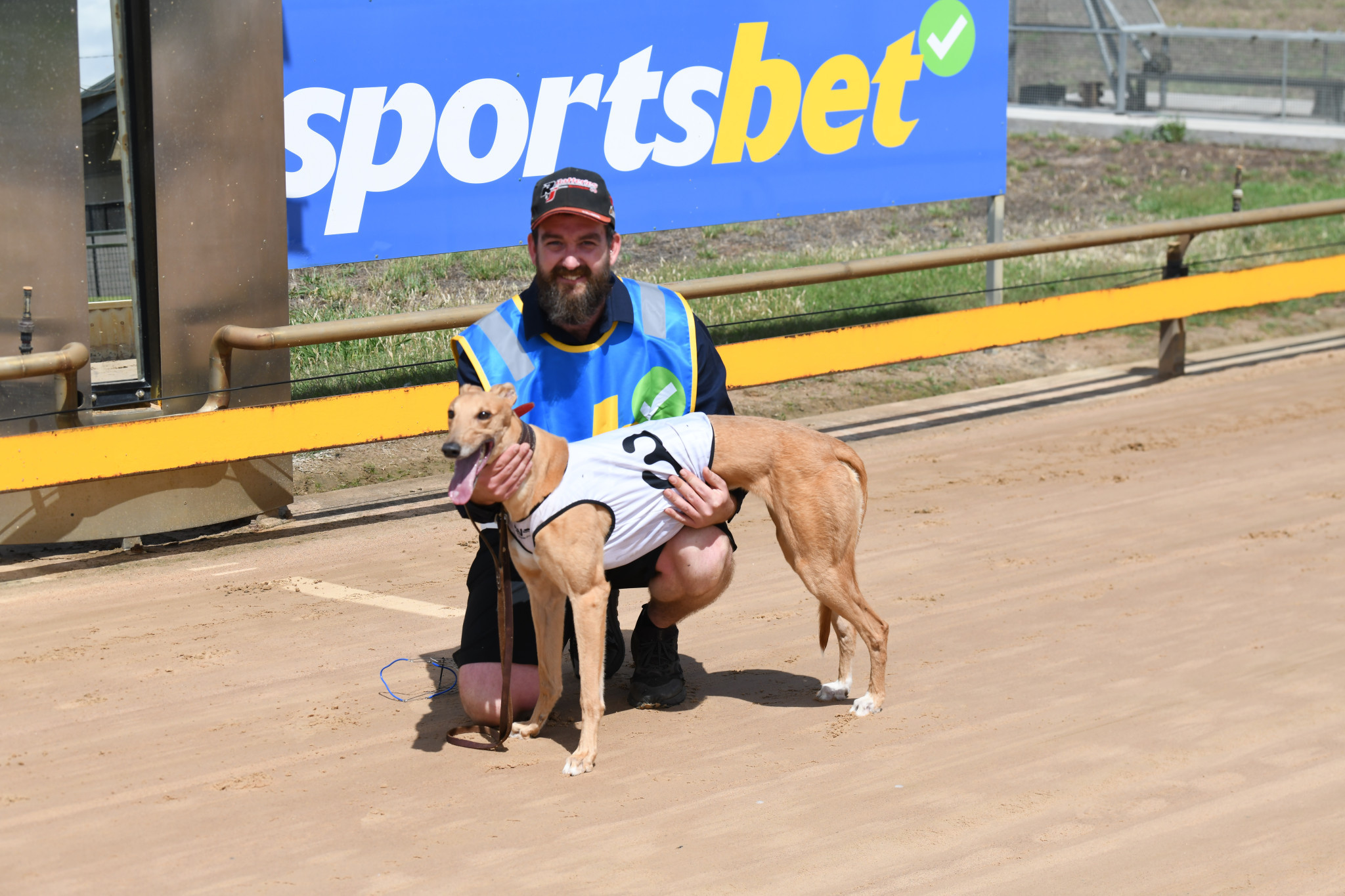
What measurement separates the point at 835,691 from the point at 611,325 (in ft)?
4.46

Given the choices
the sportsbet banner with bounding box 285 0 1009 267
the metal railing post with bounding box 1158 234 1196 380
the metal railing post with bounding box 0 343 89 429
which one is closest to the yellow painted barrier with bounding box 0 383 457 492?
the metal railing post with bounding box 0 343 89 429

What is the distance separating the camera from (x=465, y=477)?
384cm

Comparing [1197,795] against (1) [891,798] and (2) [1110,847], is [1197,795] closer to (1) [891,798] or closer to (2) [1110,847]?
(2) [1110,847]

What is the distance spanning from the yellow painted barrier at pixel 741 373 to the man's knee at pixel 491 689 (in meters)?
2.32

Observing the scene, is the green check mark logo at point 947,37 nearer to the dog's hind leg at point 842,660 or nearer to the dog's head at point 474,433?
the dog's hind leg at point 842,660

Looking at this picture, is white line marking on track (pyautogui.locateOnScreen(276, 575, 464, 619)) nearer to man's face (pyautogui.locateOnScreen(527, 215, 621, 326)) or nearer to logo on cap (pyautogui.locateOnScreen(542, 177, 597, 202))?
man's face (pyautogui.locateOnScreen(527, 215, 621, 326))

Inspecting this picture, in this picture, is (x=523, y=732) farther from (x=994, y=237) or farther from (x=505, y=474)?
(x=994, y=237)

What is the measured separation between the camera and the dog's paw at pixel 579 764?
4.12 m

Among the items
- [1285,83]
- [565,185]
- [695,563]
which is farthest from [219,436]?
[1285,83]

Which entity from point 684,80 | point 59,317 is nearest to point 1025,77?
point 684,80

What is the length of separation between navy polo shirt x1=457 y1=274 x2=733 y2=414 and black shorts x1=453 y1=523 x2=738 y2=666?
448 millimetres

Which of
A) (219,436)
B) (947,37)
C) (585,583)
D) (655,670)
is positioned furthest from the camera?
(947,37)

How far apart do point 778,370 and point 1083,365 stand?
322 cm

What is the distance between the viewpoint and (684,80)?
8703 mm
